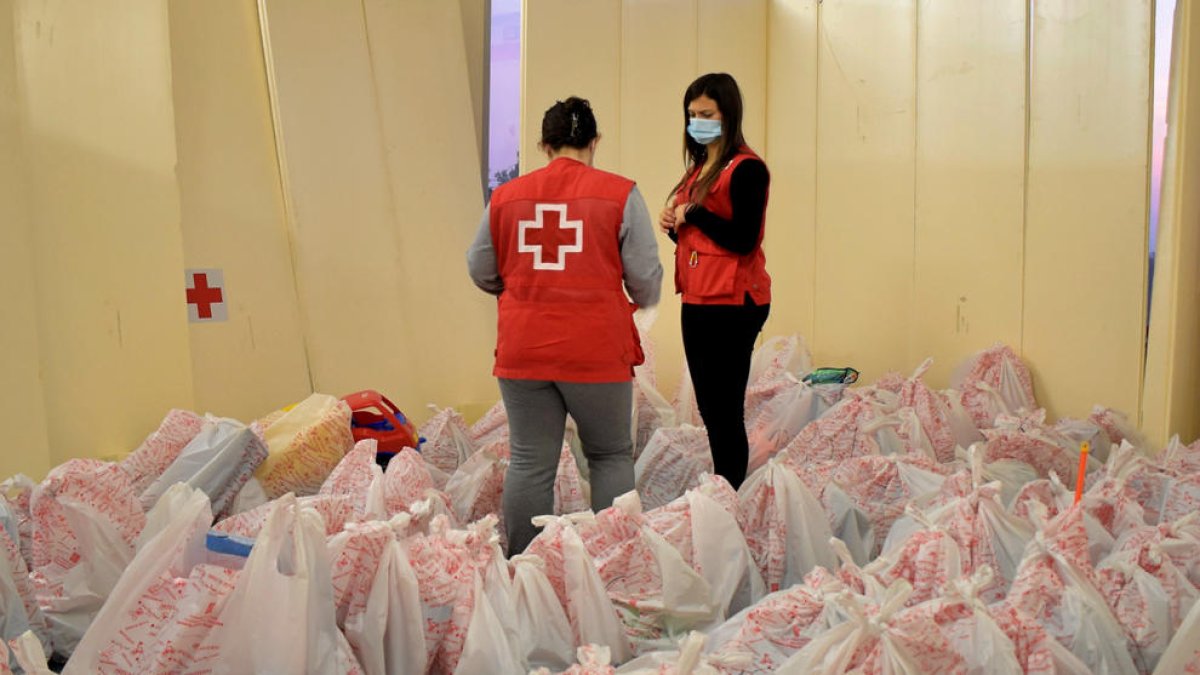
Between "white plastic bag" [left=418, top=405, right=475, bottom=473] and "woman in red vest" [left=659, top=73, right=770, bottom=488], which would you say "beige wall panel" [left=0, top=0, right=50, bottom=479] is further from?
"woman in red vest" [left=659, top=73, right=770, bottom=488]

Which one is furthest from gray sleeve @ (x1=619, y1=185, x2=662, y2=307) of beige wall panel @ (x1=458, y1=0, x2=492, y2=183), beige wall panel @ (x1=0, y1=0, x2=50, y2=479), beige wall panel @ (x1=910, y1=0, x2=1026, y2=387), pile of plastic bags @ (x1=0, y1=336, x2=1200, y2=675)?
beige wall panel @ (x1=458, y1=0, x2=492, y2=183)

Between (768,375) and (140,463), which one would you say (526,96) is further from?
(140,463)

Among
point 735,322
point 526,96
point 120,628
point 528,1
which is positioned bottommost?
point 120,628

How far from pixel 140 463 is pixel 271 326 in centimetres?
112

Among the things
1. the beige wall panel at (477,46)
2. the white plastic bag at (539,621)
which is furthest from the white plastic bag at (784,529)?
the beige wall panel at (477,46)

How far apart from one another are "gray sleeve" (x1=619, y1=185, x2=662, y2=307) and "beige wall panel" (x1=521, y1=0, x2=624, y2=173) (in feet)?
6.12

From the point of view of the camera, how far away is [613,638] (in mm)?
2111

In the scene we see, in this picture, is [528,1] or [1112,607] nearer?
[1112,607]

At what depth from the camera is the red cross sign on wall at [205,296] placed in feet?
12.1

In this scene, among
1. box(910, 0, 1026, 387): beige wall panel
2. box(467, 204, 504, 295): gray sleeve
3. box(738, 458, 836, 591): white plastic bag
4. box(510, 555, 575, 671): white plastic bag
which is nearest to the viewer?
box(510, 555, 575, 671): white plastic bag

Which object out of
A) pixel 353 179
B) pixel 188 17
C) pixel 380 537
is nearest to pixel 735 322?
pixel 380 537

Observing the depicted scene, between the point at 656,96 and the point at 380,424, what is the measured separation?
1.94 meters

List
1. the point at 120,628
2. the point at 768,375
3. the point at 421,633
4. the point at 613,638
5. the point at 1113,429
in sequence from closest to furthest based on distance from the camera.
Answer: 1. the point at 120,628
2. the point at 421,633
3. the point at 613,638
4. the point at 1113,429
5. the point at 768,375

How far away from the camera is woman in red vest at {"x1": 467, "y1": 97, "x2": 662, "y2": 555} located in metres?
2.55
